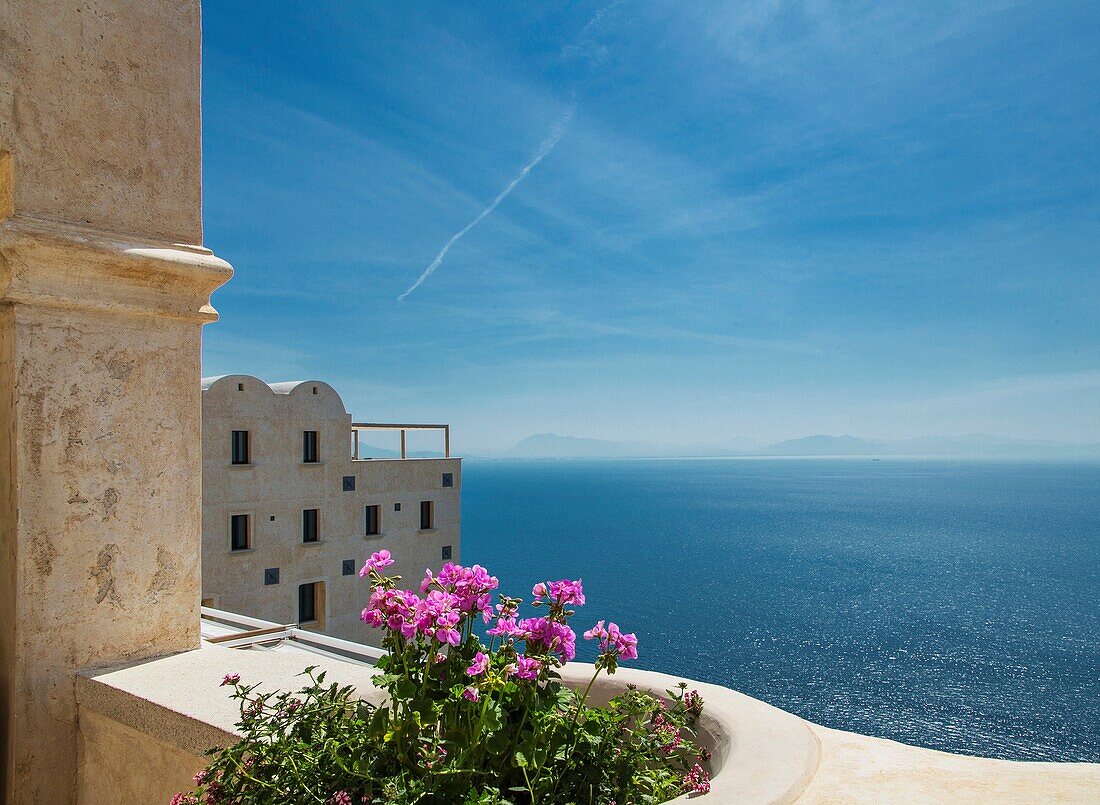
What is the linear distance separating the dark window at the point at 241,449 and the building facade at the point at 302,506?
0.07 ft

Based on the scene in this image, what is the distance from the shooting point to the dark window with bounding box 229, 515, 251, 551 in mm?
14562

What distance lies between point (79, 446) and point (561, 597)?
1.57 metres

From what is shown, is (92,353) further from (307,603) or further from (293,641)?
(307,603)

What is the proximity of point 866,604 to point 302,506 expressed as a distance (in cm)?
4005

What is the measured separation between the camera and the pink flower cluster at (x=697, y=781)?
115 centimetres

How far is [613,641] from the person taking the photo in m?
1.27

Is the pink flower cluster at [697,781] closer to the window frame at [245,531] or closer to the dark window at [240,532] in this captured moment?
the window frame at [245,531]

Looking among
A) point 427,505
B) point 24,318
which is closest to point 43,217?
point 24,318

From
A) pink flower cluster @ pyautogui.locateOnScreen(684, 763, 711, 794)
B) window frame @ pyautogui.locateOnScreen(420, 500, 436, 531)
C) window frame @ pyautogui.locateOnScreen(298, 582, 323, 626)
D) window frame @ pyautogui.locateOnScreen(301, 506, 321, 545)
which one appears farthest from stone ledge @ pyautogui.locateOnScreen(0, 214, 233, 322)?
window frame @ pyautogui.locateOnScreen(420, 500, 436, 531)

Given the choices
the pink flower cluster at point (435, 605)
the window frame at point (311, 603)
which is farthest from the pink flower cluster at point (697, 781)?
the window frame at point (311, 603)

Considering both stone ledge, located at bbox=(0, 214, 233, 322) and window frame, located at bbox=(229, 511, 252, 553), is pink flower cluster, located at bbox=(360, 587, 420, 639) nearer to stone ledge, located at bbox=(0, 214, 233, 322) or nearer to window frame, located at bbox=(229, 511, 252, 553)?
stone ledge, located at bbox=(0, 214, 233, 322)

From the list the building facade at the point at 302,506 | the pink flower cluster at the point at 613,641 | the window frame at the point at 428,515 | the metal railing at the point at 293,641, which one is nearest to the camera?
the pink flower cluster at the point at 613,641

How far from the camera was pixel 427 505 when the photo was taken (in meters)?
18.1

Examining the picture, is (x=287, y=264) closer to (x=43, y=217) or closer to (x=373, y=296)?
(x=373, y=296)
